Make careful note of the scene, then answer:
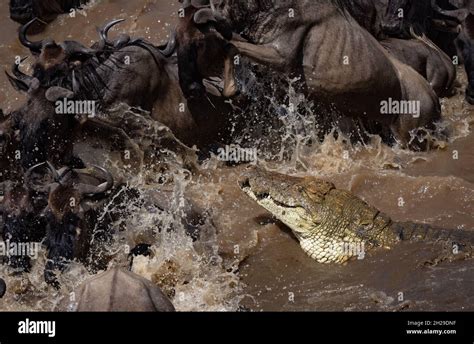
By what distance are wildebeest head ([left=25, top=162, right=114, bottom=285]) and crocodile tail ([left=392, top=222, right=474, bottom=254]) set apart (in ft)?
6.80

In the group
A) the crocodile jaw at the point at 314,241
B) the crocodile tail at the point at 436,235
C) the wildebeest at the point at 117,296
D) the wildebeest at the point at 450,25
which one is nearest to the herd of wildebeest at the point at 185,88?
the wildebeest at the point at 450,25

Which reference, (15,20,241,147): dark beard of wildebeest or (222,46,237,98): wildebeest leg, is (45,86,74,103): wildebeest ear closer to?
(15,20,241,147): dark beard of wildebeest

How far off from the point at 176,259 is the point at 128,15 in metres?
4.55

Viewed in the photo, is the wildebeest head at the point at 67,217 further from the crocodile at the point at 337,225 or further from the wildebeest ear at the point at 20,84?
the crocodile at the point at 337,225

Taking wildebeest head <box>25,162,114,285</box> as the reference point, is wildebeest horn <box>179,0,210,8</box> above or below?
above

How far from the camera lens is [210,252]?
364 inches

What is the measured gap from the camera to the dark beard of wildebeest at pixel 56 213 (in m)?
9.02

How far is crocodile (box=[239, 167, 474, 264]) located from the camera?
29.4 feet

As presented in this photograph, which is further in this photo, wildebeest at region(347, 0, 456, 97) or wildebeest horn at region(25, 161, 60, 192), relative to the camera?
wildebeest at region(347, 0, 456, 97)

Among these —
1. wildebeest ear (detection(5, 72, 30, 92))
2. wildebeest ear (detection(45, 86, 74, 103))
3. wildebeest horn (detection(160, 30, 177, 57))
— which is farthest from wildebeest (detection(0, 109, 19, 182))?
wildebeest horn (detection(160, 30, 177, 57))

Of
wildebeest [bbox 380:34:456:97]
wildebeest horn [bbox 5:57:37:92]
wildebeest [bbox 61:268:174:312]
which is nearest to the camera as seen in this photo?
wildebeest [bbox 61:268:174:312]

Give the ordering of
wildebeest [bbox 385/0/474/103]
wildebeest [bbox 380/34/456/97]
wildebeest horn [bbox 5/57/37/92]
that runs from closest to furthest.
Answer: wildebeest horn [bbox 5/57/37/92] < wildebeest [bbox 380/34/456/97] < wildebeest [bbox 385/0/474/103]

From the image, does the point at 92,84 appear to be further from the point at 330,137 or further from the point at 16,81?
the point at 330,137
